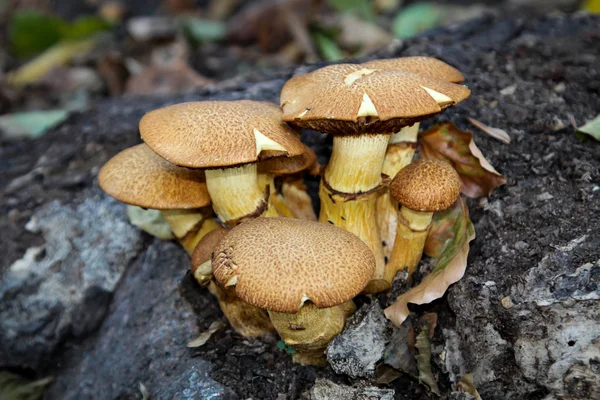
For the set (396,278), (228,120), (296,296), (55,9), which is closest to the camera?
(296,296)

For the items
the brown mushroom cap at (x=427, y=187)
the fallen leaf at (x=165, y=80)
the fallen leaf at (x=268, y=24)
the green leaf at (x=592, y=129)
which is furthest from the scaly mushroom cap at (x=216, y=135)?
the fallen leaf at (x=268, y=24)

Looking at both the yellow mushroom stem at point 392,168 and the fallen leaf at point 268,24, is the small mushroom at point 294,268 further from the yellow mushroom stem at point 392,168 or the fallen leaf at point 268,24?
the fallen leaf at point 268,24

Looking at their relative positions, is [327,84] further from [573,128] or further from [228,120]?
[573,128]

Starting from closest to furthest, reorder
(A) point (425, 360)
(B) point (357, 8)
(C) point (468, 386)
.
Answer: (C) point (468, 386) < (A) point (425, 360) < (B) point (357, 8)

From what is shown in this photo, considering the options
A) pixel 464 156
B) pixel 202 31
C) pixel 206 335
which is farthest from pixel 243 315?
pixel 202 31

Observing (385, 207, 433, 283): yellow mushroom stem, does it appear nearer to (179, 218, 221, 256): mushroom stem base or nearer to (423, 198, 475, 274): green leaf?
(423, 198, 475, 274): green leaf

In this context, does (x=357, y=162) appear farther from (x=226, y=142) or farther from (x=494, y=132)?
(x=494, y=132)

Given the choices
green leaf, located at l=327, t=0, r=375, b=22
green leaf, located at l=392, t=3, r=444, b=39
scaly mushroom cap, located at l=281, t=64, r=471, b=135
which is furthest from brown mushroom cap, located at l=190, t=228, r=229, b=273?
green leaf, located at l=327, t=0, r=375, b=22

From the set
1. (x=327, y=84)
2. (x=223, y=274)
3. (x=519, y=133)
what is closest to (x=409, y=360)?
(x=223, y=274)
